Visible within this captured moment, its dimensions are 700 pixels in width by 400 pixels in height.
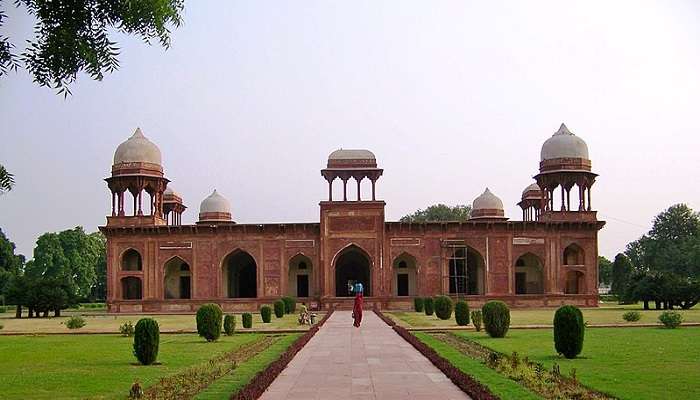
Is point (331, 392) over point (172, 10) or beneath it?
beneath

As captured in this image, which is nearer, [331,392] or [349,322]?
[331,392]

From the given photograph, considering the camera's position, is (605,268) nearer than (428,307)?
No

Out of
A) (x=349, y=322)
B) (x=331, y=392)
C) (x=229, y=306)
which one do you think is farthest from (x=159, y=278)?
(x=331, y=392)

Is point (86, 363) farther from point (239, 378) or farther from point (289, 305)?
point (289, 305)

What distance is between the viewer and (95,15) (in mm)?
6109

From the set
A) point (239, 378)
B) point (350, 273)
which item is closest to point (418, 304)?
point (350, 273)

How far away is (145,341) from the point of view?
11.3 meters

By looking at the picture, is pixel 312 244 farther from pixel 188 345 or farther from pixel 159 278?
pixel 188 345

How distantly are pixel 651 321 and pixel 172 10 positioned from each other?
57.2ft

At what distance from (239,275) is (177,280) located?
333 centimetres

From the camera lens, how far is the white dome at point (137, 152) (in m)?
34.5

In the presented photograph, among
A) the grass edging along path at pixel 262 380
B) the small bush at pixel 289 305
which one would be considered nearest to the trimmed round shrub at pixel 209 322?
the grass edging along path at pixel 262 380

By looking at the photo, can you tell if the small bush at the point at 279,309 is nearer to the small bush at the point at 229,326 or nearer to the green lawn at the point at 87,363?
the green lawn at the point at 87,363

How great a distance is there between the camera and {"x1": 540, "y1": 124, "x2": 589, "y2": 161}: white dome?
34312 mm
